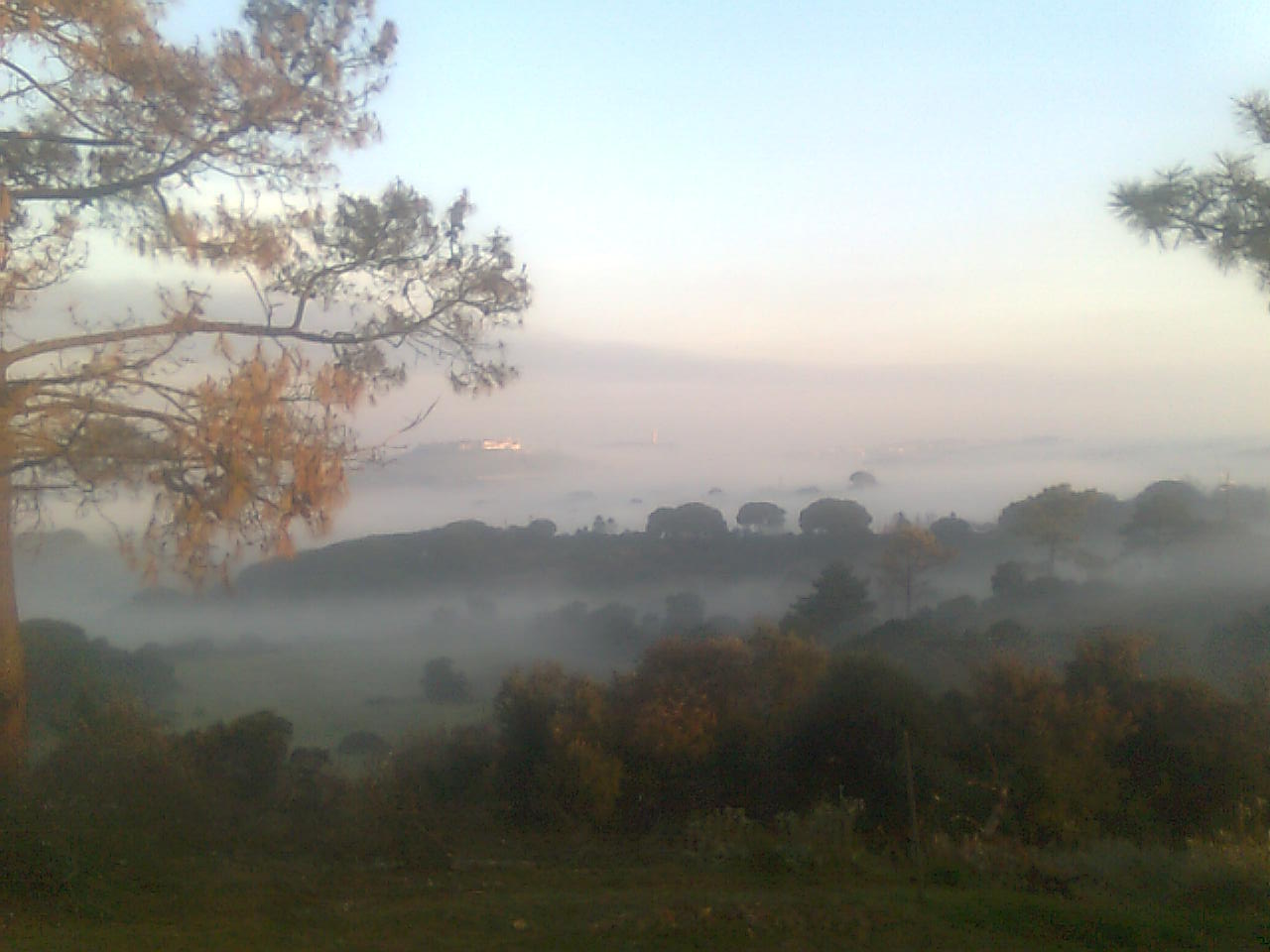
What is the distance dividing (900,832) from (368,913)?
24.1 ft

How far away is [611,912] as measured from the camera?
22.9ft

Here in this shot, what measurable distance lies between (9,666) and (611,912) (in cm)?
658

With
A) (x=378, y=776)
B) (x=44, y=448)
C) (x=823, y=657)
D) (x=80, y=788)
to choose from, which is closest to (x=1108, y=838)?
(x=823, y=657)

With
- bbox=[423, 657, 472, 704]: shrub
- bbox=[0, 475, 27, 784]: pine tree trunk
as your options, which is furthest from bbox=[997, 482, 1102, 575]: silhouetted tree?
bbox=[0, 475, 27, 784]: pine tree trunk

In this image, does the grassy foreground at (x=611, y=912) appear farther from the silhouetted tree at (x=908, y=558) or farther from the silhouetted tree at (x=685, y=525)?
the silhouetted tree at (x=685, y=525)

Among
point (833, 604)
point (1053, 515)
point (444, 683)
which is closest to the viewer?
point (444, 683)

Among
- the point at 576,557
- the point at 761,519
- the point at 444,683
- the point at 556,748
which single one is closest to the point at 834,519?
the point at 761,519

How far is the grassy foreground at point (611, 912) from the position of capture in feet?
20.3

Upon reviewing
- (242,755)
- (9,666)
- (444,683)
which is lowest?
(444,683)

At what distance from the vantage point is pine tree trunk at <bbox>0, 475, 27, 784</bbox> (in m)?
9.50

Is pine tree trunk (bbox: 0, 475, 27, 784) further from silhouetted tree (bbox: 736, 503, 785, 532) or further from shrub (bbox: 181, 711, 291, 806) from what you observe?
silhouetted tree (bbox: 736, 503, 785, 532)

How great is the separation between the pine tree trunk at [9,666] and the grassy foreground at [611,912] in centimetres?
269

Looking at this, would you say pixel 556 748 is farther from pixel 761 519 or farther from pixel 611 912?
pixel 761 519

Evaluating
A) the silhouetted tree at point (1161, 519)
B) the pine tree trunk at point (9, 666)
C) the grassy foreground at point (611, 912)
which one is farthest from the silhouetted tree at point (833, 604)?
the pine tree trunk at point (9, 666)
